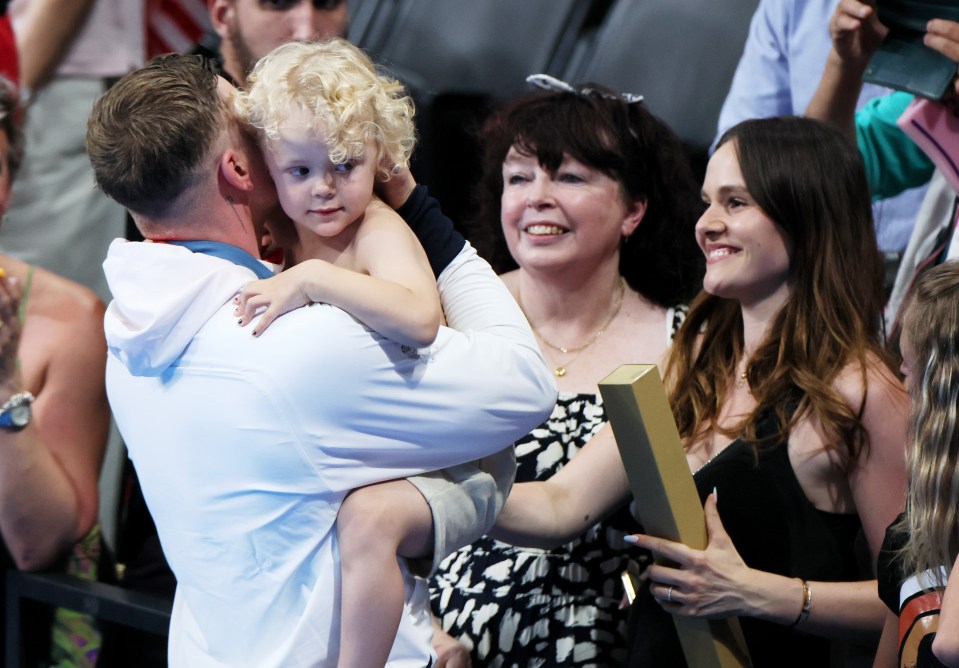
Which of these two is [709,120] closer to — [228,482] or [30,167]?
[30,167]

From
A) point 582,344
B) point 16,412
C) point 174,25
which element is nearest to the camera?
point 16,412

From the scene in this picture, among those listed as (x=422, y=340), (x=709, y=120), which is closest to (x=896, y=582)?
(x=422, y=340)

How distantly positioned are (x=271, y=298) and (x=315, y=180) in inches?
9.1

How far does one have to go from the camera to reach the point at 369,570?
5.31 feet

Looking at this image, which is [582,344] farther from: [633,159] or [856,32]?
[856,32]

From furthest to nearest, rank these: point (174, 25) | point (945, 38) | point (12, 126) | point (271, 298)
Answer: point (174, 25) < point (12, 126) < point (945, 38) < point (271, 298)

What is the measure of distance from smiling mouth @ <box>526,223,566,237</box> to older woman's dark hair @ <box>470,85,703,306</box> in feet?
0.43

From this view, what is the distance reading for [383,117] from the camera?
1773 millimetres

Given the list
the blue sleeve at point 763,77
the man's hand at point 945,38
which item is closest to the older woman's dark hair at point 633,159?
the blue sleeve at point 763,77

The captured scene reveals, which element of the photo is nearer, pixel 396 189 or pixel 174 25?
pixel 396 189

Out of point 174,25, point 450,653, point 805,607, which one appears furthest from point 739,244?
point 174,25

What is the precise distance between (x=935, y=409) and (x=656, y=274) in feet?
3.79

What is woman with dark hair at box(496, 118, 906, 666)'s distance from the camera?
215 cm

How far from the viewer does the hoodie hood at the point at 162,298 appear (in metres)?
1.59
